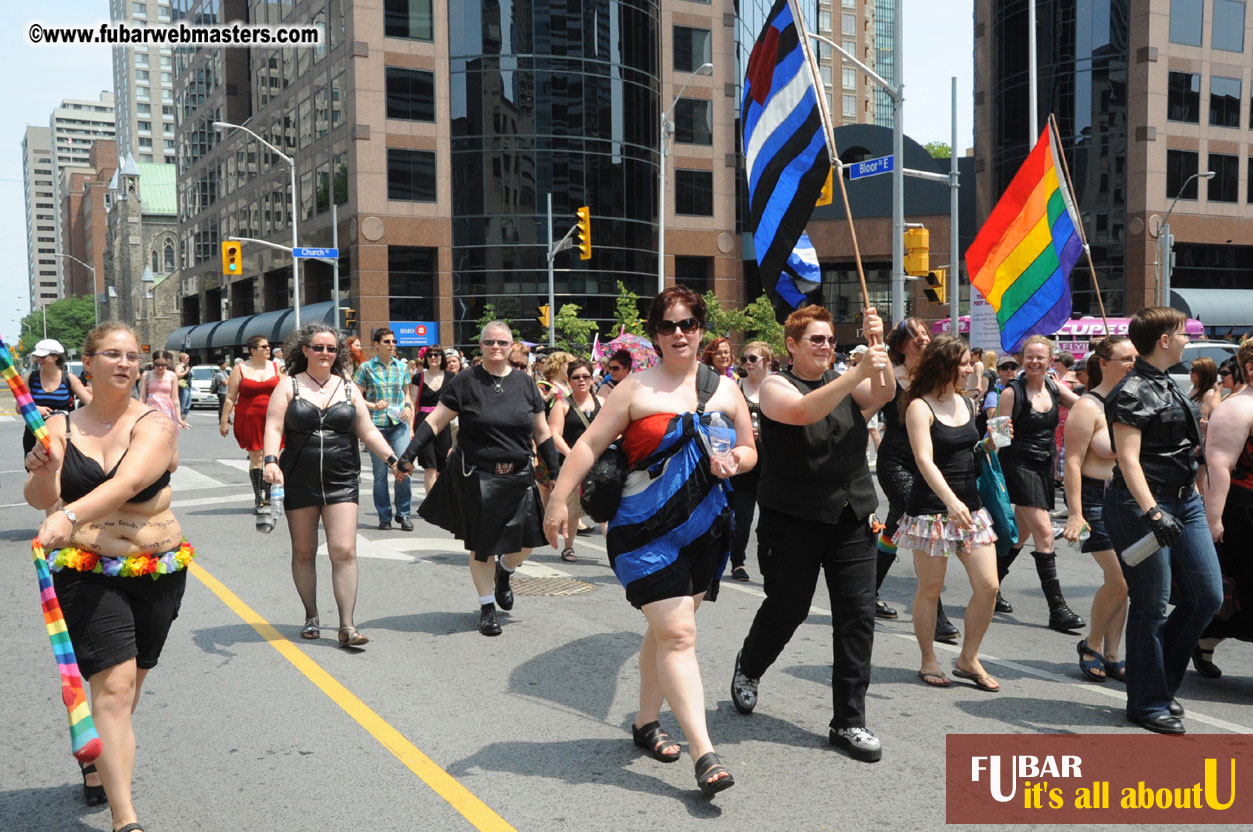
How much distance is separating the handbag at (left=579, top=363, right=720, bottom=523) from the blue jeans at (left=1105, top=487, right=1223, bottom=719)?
2176mm

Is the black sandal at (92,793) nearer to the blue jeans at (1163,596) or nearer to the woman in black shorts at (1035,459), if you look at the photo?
the blue jeans at (1163,596)

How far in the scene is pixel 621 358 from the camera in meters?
9.02

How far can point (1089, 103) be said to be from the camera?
152ft

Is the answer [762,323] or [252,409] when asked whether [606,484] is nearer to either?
[252,409]

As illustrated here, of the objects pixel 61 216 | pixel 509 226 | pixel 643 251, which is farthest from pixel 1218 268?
pixel 61 216

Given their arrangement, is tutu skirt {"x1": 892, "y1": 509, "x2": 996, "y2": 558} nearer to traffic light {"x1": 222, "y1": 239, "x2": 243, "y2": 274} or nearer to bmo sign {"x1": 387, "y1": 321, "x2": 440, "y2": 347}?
traffic light {"x1": 222, "y1": 239, "x2": 243, "y2": 274}

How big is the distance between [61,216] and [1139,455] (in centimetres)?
20856

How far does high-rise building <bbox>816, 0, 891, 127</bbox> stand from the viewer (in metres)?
101

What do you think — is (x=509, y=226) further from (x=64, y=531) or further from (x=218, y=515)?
(x=64, y=531)

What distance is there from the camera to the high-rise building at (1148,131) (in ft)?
150

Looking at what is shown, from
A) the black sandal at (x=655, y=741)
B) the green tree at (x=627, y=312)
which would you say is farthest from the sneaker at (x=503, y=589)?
the green tree at (x=627, y=312)

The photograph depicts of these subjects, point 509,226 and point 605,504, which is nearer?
point 605,504

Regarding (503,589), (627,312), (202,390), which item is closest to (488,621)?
(503,589)

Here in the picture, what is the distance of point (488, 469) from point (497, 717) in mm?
2077
